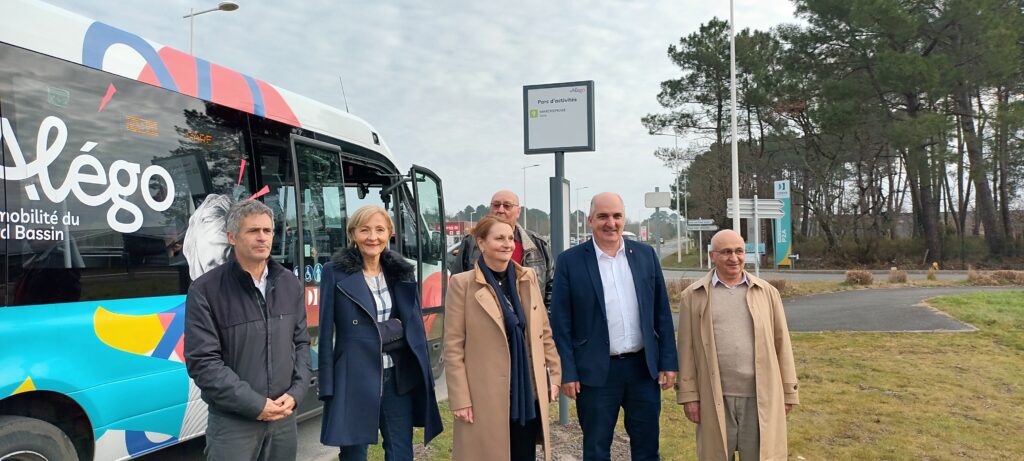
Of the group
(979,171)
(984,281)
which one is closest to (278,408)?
(984,281)

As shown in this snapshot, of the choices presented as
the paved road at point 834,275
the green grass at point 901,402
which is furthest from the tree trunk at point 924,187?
the green grass at point 901,402

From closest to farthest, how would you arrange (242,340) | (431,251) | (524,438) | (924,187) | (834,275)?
1. (242,340)
2. (524,438)
3. (431,251)
4. (834,275)
5. (924,187)

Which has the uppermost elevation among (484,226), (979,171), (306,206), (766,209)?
(979,171)

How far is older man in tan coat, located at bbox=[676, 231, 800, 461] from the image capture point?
3.35 m

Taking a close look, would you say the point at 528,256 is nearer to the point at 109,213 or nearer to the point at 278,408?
the point at 278,408

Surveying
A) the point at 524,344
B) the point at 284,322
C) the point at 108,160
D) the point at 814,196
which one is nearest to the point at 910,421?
the point at 524,344

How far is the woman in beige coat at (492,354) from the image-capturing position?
322 cm

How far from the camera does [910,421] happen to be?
5.33 metres

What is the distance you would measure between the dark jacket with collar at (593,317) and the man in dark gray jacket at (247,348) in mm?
1406

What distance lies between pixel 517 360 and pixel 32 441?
2.43 meters

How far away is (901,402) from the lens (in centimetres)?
594

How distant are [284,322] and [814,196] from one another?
1546 inches

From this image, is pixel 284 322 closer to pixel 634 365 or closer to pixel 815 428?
pixel 634 365

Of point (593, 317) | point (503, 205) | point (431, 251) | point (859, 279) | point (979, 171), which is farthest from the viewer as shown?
point (979, 171)
